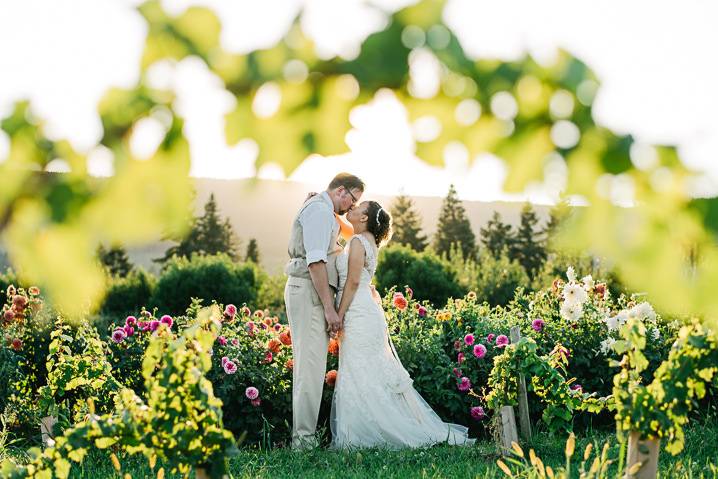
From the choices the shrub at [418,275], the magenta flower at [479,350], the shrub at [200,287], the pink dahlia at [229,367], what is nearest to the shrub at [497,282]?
the shrub at [418,275]

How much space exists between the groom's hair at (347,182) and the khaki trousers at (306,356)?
684 millimetres

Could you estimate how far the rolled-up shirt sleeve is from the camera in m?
5.25

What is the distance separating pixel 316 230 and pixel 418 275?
10.2m

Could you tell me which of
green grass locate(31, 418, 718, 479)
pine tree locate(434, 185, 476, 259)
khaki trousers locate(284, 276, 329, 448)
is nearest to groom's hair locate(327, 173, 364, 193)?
khaki trousers locate(284, 276, 329, 448)

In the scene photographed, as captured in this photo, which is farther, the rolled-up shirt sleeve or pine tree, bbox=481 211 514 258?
pine tree, bbox=481 211 514 258

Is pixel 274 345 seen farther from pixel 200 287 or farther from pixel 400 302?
pixel 200 287

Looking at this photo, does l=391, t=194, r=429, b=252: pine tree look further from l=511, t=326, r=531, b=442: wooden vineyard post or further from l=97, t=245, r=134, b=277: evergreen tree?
l=511, t=326, r=531, b=442: wooden vineyard post

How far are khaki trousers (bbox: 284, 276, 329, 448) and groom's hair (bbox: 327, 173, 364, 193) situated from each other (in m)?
0.68

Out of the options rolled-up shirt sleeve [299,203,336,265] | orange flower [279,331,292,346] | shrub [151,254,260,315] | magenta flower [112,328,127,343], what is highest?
rolled-up shirt sleeve [299,203,336,265]

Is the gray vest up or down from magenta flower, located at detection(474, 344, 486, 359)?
up

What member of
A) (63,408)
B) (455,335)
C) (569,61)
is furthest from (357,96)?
(455,335)

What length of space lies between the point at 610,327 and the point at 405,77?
17.7ft

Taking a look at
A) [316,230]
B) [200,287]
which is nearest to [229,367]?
[316,230]

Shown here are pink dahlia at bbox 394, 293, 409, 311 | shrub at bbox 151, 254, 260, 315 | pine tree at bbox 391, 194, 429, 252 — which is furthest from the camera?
pine tree at bbox 391, 194, 429, 252
